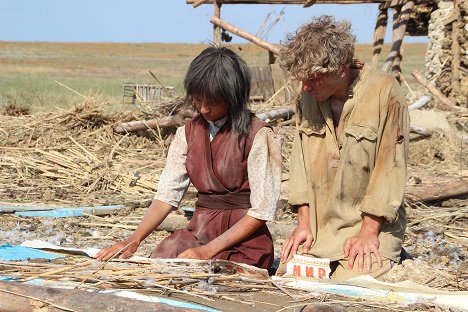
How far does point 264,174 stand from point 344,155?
442mm

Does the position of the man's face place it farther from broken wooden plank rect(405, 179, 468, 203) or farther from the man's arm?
broken wooden plank rect(405, 179, 468, 203)

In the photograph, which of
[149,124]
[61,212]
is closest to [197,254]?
[61,212]

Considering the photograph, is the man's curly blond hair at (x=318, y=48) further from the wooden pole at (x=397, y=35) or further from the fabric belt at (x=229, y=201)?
the wooden pole at (x=397, y=35)

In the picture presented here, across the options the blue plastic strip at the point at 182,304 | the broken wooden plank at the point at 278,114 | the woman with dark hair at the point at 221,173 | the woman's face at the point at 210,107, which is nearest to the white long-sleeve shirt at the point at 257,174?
the woman with dark hair at the point at 221,173

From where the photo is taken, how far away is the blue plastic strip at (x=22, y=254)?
448 centimetres

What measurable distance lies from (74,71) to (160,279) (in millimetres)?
47145

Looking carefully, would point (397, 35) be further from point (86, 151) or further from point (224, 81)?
point (224, 81)

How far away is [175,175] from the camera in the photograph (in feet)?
14.8

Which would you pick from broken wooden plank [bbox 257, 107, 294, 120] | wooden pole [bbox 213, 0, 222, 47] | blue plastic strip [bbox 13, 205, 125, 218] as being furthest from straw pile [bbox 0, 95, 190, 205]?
wooden pole [bbox 213, 0, 222, 47]

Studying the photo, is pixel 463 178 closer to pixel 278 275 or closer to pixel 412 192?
pixel 412 192

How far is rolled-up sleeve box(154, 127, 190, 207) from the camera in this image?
14.7ft

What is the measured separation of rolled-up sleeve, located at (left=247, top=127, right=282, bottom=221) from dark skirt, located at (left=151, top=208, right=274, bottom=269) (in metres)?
0.19

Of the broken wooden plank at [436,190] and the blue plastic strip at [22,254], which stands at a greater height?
the blue plastic strip at [22,254]

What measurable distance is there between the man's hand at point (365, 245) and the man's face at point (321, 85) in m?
0.67
